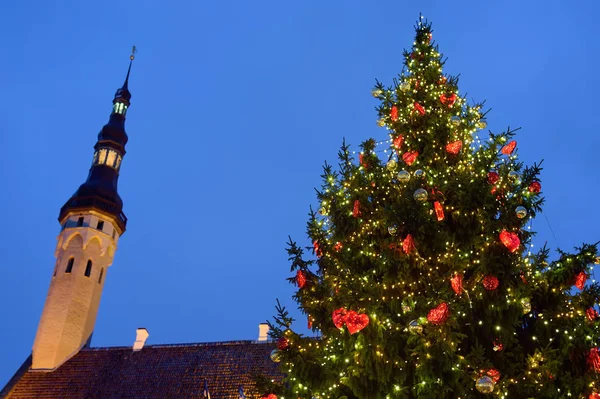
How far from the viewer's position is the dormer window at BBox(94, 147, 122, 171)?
118ft

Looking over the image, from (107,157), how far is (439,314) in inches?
1222

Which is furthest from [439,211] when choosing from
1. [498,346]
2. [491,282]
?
[498,346]

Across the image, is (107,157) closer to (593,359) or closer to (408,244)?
(408,244)

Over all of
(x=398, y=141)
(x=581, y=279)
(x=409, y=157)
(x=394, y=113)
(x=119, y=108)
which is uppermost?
(x=119, y=108)

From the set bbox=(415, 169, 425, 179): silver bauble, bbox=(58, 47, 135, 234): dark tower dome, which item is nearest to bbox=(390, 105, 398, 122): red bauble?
bbox=(415, 169, 425, 179): silver bauble

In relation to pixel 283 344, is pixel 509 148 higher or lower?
higher

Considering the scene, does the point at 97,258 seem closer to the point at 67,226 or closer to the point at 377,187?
the point at 67,226

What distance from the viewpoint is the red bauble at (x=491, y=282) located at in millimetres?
9508

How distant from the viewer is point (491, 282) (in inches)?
375

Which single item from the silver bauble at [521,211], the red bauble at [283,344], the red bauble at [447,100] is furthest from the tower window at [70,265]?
the silver bauble at [521,211]

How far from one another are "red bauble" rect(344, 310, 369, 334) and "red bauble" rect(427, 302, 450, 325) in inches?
40.8

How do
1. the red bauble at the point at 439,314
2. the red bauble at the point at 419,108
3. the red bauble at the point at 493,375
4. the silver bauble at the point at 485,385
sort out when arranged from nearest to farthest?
the silver bauble at the point at 485,385 < the red bauble at the point at 493,375 < the red bauble at the point at 439,314 < the red bauble at the point at 419,108

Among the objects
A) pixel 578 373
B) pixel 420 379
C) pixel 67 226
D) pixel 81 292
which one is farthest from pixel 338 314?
pixel 67 226

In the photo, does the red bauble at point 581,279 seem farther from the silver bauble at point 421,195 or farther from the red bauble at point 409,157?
the red bauble at point 409,157
